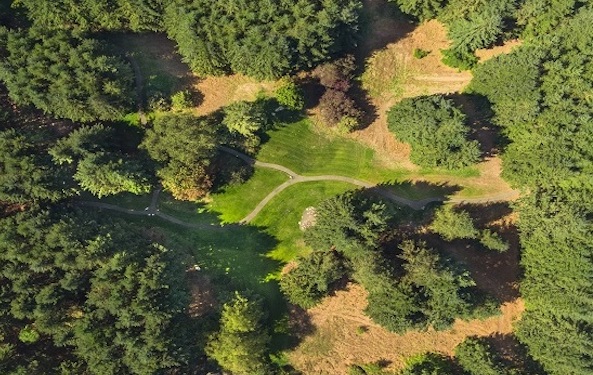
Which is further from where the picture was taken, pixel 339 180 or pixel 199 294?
pixel 339 180

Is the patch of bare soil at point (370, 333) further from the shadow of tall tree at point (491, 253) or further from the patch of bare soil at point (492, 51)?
the patch of bare soil at point (492, 51)

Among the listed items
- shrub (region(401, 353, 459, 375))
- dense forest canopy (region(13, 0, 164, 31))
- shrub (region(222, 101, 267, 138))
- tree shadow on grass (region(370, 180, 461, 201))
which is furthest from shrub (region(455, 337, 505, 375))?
dense forest canopy (region(13, 0, 164, 31))

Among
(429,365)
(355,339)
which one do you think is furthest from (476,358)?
(355,339)

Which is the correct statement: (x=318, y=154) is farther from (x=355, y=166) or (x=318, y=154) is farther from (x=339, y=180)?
(x=355, y=166)

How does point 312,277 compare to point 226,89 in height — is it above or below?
below

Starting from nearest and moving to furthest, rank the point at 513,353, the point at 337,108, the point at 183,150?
the point at 183,150 → the point at 337,108 → the point at 513,353

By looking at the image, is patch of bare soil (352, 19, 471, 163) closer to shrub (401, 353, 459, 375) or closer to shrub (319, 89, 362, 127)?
shrub (319, 89, 362, 127)
